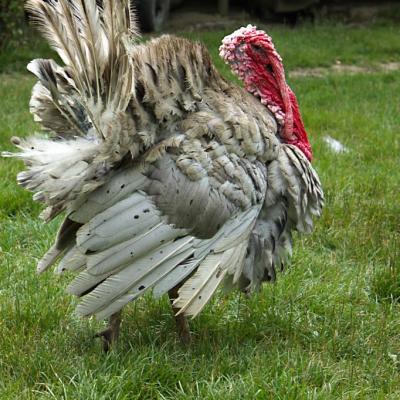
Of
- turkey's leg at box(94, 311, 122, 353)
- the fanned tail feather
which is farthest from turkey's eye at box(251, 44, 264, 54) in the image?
turkey's leg at box(94, 311, 122, 353)

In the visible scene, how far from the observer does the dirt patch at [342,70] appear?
10.6 meters

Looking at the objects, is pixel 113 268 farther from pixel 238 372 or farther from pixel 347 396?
pixel 347 396

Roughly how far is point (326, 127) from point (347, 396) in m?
4.67

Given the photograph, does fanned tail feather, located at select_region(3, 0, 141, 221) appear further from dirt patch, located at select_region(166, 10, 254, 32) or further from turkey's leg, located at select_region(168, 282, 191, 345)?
dirt patch, located at select_region(166, 10, 254, 32)

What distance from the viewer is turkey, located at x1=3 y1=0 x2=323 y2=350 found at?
3.21 metres

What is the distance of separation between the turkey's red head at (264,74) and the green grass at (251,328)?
2.76 ft

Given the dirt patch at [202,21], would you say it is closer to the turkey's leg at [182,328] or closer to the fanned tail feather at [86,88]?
the turkey's leg at [182,328]

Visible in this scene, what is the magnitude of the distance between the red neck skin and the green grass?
33.2 inches

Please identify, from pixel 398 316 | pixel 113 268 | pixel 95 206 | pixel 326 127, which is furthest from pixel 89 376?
pixel 326 127

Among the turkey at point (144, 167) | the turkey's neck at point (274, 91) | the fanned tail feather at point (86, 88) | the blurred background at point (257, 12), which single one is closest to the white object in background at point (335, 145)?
the turkey's neck at point (274, 91)

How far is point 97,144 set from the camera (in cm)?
326

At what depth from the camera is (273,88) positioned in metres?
3.86

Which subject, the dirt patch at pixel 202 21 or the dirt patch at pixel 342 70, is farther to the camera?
the dirt patch at pixel 202 21

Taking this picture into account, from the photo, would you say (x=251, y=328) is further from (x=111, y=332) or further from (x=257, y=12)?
(x=257, y=12)
